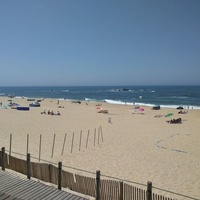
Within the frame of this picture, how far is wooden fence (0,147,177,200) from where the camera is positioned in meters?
6.82

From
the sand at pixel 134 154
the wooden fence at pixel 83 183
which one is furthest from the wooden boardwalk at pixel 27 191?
the sand at pixel 134 154

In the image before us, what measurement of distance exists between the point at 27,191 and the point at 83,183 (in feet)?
5.72

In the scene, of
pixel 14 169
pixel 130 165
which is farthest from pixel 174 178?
pixel 14 169

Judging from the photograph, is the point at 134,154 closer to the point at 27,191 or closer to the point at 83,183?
the point at 83,183

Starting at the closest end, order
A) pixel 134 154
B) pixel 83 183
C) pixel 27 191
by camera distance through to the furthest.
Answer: pixel 27 191 → pixel 83 183 → pixel 134 154

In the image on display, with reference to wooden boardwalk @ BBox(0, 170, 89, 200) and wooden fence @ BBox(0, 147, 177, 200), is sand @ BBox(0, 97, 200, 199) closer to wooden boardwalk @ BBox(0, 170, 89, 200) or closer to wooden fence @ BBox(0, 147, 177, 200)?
wooden fence @ BBox(0, 147, 177, 200)

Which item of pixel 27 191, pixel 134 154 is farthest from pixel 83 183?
pixel 134 154

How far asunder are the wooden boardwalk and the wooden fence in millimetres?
866

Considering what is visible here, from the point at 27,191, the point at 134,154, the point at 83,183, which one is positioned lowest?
the point at 134,154

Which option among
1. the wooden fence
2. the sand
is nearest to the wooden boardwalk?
the wooden fence

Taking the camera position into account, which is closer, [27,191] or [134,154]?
[27,191]

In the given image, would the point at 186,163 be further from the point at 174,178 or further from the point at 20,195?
the point at 20,195

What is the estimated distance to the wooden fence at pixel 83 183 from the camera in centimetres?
682

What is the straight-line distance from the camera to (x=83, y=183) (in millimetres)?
7688
